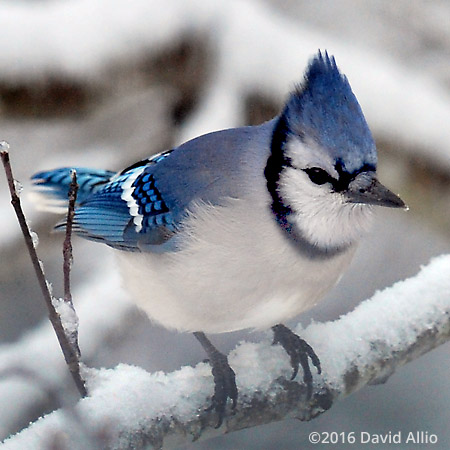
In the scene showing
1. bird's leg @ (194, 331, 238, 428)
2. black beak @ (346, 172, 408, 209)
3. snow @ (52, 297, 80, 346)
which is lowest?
bird's leg @ (194, 331, 238, 428)

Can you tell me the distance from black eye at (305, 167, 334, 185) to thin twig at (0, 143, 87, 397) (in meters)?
0.36

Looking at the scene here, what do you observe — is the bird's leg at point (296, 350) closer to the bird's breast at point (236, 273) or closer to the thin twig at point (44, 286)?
the bird's breast at point (236, 273)

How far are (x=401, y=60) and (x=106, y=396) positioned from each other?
1.16 m

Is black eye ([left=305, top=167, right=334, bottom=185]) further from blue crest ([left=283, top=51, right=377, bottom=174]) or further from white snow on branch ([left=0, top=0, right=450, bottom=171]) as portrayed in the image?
white snow on branch ([left=0, top=0, right=450, bottom=171])

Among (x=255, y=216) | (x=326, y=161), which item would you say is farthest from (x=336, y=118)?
(x=255, y=216)

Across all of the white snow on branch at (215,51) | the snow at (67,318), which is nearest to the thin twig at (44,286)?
the snow at (67,318)

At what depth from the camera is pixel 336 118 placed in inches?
36.6

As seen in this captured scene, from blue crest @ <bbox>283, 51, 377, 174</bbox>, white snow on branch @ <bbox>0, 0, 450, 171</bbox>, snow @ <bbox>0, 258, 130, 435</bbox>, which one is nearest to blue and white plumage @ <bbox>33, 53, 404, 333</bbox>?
blue crest @ <bbox>283, 51, 377, 174</bbox>

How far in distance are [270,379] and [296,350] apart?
72 millimetres

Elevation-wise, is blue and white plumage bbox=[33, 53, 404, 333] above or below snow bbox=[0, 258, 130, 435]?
above

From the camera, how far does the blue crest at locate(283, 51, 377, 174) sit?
3.04ft

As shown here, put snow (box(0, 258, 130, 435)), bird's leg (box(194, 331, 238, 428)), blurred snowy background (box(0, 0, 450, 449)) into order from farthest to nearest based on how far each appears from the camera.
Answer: blurred snowy background (box(0, 0, 450, 449)), snow (box(0, 258, 130, 435)), bird's leg (box(194, 331, 238, 428))

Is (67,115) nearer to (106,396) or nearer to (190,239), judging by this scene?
(190,239)

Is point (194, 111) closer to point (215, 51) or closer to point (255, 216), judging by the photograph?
point (215, 51)
